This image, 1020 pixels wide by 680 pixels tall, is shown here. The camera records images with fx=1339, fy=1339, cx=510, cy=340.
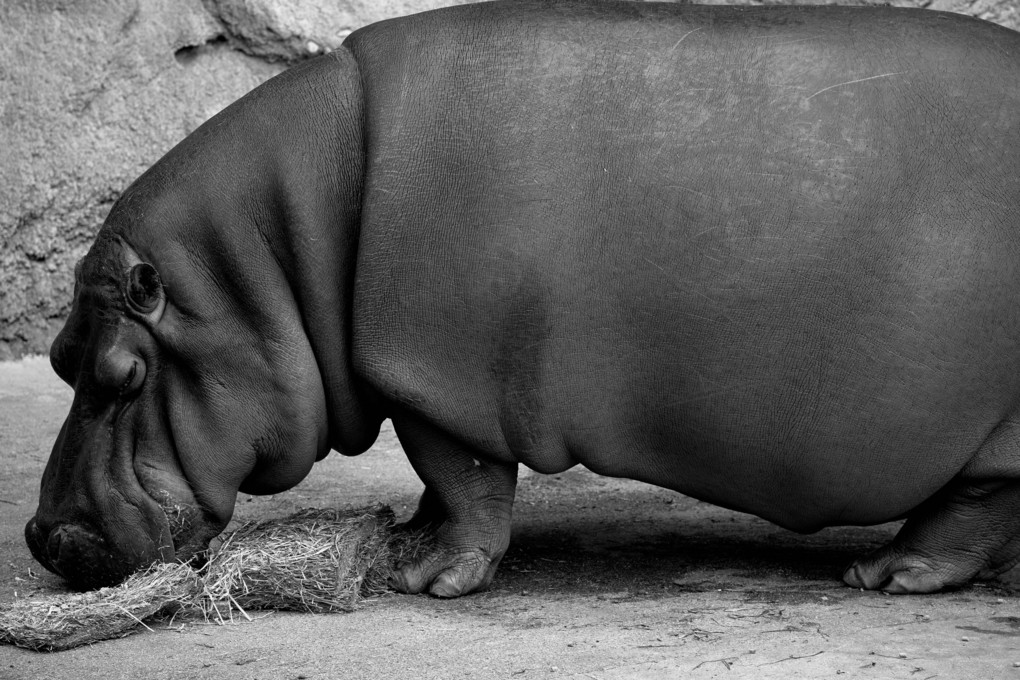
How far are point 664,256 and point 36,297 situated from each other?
467cm

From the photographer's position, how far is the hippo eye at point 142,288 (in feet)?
13.5

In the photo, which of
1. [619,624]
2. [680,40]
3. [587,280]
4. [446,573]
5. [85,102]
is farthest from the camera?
[85,102]

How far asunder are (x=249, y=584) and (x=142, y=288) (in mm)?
972

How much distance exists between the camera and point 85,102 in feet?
25.0

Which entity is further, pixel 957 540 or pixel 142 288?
pixel 957 540

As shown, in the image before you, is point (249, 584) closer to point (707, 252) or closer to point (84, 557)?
point (84, 557)

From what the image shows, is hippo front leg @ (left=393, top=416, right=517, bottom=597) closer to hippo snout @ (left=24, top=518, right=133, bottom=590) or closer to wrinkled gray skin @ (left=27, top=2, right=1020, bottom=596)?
wrinkled gray skin @ (left=27, top=2, right=1020, bottom=596)

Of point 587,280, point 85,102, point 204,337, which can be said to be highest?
point 587,280

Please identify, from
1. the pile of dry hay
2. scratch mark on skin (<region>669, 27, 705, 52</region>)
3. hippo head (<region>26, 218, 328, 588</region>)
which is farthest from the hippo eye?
scratch mark on skin (<region>669, 27, 705, 52</region>)

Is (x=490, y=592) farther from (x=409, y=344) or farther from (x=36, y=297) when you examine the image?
(x=36, y=297)

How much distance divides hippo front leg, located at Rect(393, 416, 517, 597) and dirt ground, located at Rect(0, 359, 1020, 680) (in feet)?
0.27

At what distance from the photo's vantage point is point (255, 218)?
4223mm

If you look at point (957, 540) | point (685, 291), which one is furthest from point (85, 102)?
point (957, 540)

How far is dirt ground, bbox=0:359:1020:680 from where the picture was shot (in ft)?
11.7
